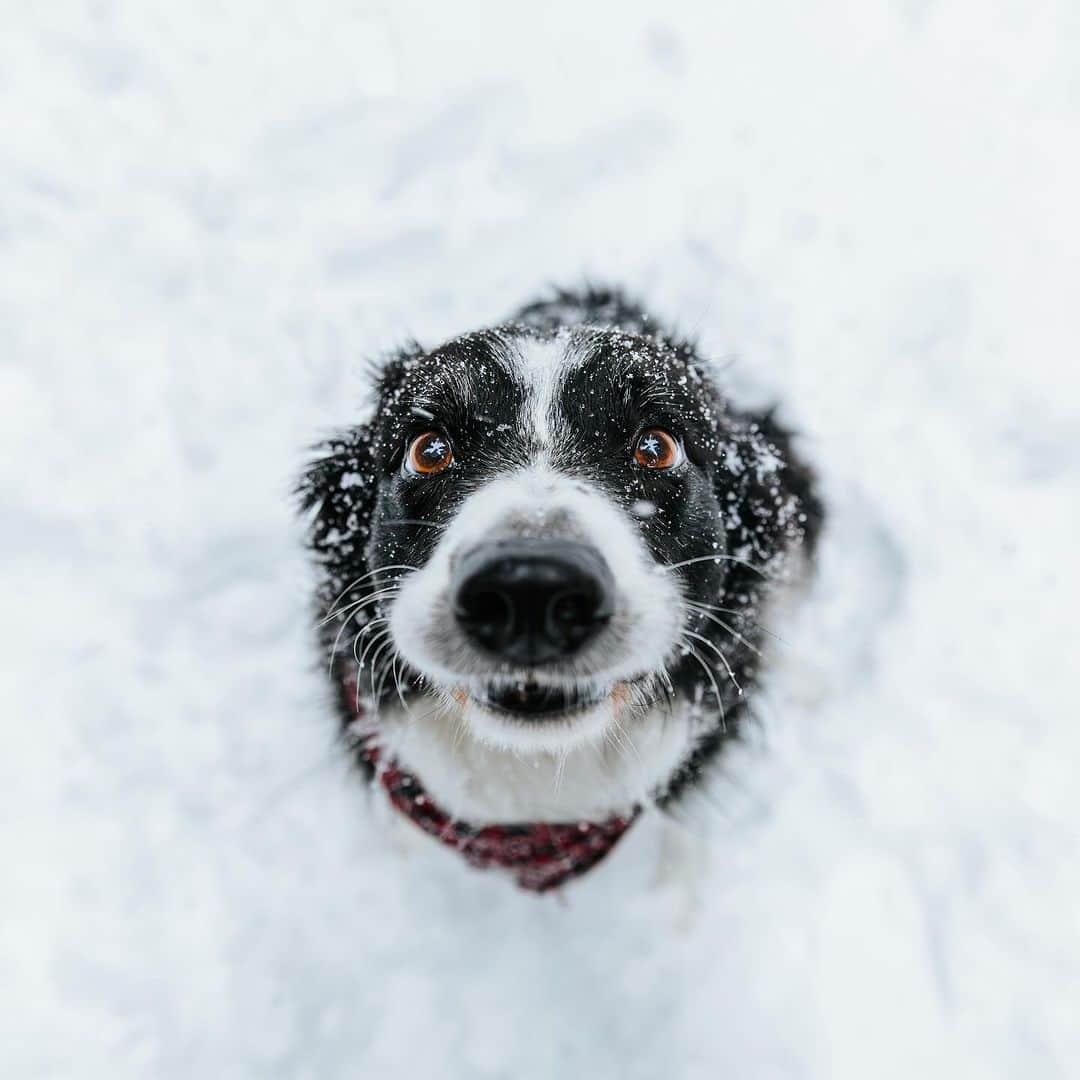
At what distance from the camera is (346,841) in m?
3.63

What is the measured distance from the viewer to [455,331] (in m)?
4.44

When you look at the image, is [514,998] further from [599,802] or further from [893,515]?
[893,515]

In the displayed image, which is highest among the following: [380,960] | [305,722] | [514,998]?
[305,722]

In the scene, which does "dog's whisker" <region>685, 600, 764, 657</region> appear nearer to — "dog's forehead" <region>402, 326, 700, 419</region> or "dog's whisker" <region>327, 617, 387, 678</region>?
"dog's forehead" <region>402, 326, 700, 419</region>

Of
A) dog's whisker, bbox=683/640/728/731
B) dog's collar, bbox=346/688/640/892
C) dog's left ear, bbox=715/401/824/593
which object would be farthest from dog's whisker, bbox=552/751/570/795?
dog's left ear, bbox=715/401/824/593

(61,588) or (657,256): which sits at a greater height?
(657,256)

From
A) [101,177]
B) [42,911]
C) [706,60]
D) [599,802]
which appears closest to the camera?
[599,802]

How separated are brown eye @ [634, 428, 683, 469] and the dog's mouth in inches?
27.6

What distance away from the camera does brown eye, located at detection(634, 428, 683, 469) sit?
8.03 feet

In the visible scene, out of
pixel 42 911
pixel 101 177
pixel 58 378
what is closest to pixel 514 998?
pixel 42 911

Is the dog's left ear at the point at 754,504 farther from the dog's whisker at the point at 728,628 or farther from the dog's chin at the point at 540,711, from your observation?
the dog's chin at the point at 540,711

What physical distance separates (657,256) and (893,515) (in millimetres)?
1836

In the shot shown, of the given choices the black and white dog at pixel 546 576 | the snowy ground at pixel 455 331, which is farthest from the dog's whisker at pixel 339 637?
the snowy ground at pixel 455 331

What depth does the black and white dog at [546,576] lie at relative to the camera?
196cm
